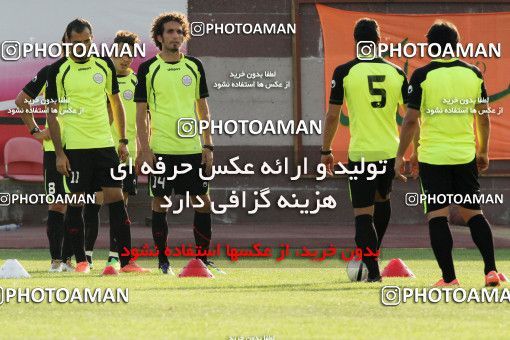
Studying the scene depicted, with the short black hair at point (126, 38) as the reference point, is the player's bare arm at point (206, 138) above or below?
below

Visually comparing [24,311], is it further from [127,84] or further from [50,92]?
[127,84]

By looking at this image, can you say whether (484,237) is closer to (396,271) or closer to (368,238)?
(368,238)

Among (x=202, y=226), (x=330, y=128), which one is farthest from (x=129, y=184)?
(x=330, y=128)

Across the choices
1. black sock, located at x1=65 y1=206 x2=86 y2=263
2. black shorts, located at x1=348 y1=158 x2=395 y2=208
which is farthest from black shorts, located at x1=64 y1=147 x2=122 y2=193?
black shorts, located at x1=348 y1=158 x2=395 y2=208

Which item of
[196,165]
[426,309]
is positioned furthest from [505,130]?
[426,309]

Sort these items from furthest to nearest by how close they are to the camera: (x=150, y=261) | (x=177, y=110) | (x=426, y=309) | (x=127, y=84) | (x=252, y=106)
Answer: (x=252, y=106)
(x=150, y=261)
(x=127, y=84)
(x=177, y=110)
(x=426, y=309)

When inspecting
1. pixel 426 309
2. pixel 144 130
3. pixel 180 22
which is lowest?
pixel 426 309

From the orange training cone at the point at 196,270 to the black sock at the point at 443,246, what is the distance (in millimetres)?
2553

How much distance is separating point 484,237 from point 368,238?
1.13m

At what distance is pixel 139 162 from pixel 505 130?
13.3 m

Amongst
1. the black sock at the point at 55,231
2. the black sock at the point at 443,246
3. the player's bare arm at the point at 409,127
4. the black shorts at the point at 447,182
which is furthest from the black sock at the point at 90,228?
the black sock at the point at 443,246

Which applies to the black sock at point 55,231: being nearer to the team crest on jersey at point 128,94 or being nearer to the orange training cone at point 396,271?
the team crest on jersey at point 128,94

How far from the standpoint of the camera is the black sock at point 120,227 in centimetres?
1401

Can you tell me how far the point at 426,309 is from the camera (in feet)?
32.8
